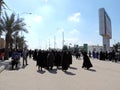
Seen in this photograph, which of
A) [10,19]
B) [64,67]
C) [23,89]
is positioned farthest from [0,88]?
[10,19]

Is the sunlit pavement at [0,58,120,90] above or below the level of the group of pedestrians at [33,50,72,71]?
A: below

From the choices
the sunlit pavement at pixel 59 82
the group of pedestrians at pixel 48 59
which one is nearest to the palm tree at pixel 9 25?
the group of pedestrians at pixel 48 59

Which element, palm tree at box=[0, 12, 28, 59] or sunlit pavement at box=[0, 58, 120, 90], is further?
palm tree at box=[0, 12, 28, 59]

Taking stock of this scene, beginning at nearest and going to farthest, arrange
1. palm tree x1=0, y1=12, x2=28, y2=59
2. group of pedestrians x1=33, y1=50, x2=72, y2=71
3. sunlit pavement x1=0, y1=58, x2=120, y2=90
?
sunlit pavement x1=0, y1=58, x2=120, y2=90 < group of pedestrians x1=33, y1=50, x2=72, y2=71 < palm tree x1=0, y1=12, x2=28, y2=59

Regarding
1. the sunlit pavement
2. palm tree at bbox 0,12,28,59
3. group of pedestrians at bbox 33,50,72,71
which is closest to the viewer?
the sunlit pavement

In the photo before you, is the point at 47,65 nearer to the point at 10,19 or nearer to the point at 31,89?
the point at 31,89

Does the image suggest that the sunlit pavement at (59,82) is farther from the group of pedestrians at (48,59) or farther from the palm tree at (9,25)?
the palm tree at (9,25)

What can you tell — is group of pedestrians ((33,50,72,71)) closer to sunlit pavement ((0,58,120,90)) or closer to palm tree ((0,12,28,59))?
sunlit pavement ((0,58,120,90))

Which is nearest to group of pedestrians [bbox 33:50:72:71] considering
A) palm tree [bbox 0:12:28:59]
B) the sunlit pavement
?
the sunlit pavement

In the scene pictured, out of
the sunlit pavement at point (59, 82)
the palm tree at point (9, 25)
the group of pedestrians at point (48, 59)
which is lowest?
the sunlit pavement at point (59, 82)

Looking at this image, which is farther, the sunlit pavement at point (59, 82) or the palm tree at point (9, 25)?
the palm tree at point (9, 25)

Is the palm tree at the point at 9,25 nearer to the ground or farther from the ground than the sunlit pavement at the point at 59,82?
farther from the ground

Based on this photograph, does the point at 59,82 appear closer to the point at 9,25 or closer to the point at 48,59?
the point at 48,59

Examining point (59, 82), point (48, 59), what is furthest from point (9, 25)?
point (59, 82)
